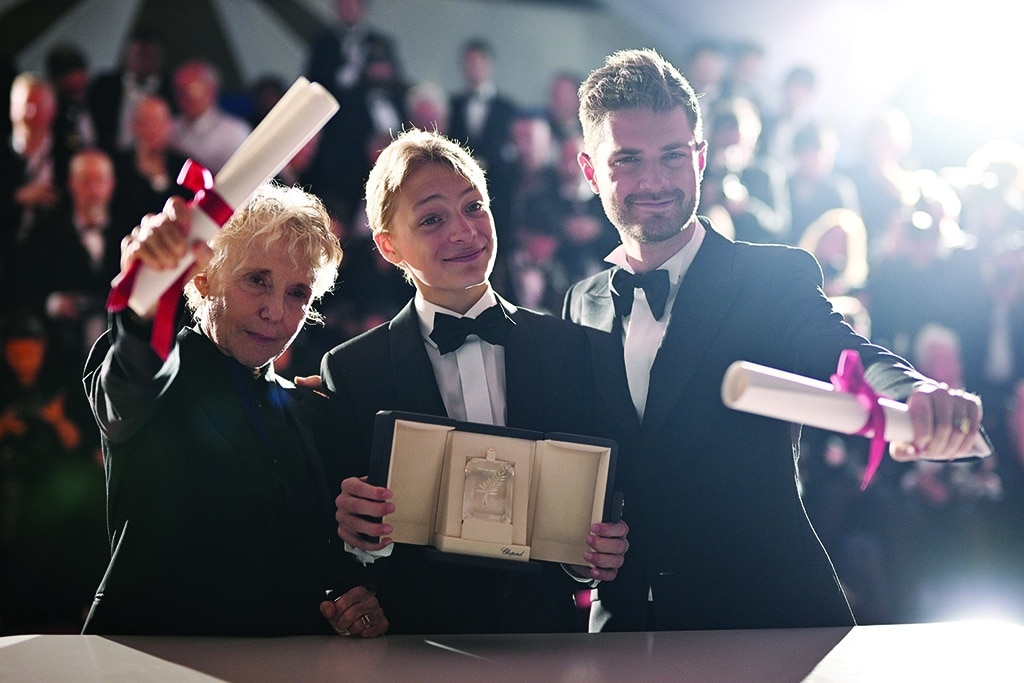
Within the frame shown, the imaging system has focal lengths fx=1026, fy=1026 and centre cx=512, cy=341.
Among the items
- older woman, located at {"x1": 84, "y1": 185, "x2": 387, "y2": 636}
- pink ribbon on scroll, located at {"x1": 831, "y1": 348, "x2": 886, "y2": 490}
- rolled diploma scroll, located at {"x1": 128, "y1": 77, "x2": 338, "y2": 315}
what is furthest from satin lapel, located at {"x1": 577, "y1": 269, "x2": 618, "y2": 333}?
rolled diploma scroll, located at {"x1": 128, "y1": 77, "x2": 338, "y2": 315}

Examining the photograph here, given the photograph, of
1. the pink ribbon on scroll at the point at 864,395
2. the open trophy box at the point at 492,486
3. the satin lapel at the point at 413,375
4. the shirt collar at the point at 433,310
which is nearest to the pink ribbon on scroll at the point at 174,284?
the open trophy box at the point at 492,486

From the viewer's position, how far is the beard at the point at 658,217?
2.59 metres

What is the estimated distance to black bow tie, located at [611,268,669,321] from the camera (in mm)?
2594

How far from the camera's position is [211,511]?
2227mm

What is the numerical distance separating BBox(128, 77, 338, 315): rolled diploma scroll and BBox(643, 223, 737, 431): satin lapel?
1142 millimetres

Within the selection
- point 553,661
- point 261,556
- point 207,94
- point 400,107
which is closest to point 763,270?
point 553,661

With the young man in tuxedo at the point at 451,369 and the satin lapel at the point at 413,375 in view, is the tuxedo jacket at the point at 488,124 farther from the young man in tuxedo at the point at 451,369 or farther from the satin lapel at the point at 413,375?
the satin lapel at the point at 413,375

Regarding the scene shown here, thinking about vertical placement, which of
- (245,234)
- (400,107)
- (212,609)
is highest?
(400,107)

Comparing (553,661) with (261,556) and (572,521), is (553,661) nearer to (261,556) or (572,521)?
(572,521)

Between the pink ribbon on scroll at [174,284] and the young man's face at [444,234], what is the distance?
2.63ft

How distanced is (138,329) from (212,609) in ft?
2.29

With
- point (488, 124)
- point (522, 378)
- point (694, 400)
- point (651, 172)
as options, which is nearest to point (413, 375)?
point (522, 378)

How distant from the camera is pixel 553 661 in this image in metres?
1.78

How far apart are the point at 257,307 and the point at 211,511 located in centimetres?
47
